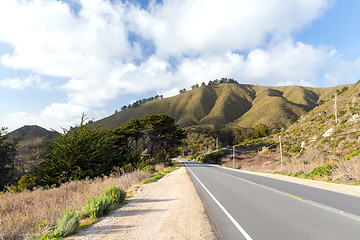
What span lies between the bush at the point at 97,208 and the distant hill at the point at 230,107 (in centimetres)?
9550

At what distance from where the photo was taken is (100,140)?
15641 millimetres

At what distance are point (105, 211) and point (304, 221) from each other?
19.2 ft

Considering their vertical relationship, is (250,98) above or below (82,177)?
above

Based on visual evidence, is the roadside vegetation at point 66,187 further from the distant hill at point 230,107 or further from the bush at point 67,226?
the distant hill at point 230,107

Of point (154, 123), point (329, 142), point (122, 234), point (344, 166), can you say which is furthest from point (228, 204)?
point (329, 142)

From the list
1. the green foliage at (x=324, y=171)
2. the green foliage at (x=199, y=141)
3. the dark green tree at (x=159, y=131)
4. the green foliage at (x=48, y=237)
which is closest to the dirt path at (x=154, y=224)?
the green foliage at (x=48, y=237)

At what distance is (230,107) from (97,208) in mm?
137448

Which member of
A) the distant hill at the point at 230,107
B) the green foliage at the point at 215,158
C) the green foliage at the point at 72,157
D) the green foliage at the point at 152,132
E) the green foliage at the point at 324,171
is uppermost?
the distant hill at the point at 230,107

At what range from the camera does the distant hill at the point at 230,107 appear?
108 m

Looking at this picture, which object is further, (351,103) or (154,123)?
(351,103)

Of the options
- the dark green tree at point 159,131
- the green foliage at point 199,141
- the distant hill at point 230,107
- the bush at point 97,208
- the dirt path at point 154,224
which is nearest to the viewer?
the dirt path at point 154,224

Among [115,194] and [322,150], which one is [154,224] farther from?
[322,150]

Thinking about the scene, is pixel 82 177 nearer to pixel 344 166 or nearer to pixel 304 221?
pixel 304 221

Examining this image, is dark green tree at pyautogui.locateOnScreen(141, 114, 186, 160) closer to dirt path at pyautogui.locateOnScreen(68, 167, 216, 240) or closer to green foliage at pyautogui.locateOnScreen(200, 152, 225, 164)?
green foliage at pyautogui.locateOnScreen(200, 152, 225, 164)
